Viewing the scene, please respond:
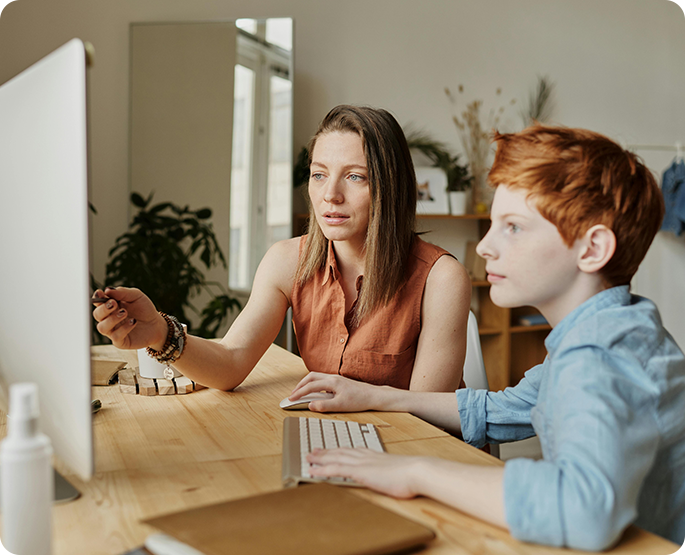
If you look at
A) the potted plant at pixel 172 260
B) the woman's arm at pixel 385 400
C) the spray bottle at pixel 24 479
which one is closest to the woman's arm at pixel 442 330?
the woman's arm at pixel 385 400

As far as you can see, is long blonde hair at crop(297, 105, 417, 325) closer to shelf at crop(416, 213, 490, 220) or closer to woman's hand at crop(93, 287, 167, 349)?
woman's hand at crop(93, 287, 167, 349)

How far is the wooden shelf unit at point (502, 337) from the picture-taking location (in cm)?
377

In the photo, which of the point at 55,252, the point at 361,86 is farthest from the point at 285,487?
the point at 361,86

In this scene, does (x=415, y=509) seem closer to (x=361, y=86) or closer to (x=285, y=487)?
(x=285, y=487)

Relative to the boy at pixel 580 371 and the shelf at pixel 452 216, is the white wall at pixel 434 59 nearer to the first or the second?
the shelf at pixel 452 216

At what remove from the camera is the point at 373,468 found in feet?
2.53

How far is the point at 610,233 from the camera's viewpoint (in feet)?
2.54

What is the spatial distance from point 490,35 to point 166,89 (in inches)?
81.4

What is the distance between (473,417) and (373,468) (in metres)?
0.38

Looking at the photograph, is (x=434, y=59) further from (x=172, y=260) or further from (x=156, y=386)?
(x=156, y=386)

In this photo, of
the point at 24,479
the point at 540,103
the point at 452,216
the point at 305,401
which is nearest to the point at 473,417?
the point at 305,401

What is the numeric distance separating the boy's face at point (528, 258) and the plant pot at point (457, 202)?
2.86 metres

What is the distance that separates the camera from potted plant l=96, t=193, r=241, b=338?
112 inches

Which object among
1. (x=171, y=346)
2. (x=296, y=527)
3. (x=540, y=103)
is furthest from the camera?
(x=540, y=103)
